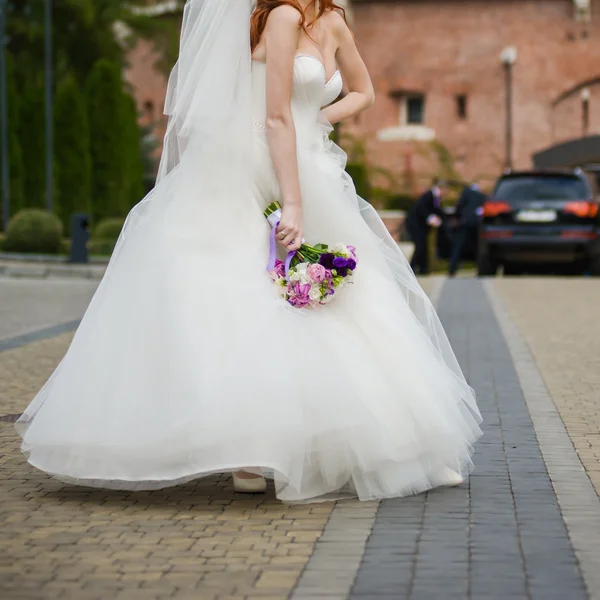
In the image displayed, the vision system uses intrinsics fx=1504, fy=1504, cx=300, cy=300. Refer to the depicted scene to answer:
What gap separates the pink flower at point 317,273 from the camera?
17.5 feet

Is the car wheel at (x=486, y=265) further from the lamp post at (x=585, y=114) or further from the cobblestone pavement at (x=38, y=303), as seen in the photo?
the lamp post at (x=585, y=114)

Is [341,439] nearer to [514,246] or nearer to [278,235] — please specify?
[278,235]

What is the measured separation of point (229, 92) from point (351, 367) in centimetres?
110

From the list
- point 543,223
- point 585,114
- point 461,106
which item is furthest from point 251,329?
point 585,114

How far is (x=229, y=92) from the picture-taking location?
5.47m

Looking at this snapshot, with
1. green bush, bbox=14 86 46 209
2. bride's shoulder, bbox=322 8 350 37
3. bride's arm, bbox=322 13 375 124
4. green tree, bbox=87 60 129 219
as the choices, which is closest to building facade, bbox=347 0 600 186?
green bush, bbox=14 86 46 209

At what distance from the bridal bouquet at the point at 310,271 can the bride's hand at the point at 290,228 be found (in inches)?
1.2

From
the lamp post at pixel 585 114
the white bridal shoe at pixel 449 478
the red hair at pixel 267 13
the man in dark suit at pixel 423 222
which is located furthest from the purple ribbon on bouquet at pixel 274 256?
the lamp post at pixel 585 114

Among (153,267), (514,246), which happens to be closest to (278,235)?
(153,267)

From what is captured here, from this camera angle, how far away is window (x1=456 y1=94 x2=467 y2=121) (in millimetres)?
48531

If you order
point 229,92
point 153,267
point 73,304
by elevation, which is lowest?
point 73,304

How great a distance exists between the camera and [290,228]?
17.8 feet

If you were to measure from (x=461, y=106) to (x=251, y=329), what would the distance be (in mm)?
44176

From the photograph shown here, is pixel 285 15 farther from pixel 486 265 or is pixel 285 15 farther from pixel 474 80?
pixel 474 80
